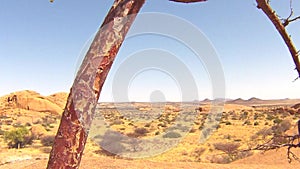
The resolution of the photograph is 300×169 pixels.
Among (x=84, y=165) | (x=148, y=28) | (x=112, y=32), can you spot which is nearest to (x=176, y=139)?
(x=84, y=165)

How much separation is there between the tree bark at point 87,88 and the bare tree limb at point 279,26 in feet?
6.29

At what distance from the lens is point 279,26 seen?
10.6 ft

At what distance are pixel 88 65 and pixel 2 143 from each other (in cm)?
1963

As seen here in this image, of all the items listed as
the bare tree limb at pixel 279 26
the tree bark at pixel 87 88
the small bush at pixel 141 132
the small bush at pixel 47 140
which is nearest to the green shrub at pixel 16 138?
the small bush at pixel 47 140

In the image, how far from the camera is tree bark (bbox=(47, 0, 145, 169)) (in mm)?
1366

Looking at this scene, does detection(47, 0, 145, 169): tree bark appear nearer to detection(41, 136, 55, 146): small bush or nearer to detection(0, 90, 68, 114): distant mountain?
detection(41, 136, 55, 146): small bush

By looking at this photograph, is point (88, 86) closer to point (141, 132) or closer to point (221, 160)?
point (221, 160)

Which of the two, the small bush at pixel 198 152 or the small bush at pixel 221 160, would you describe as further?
the small bush at pixel 198 152

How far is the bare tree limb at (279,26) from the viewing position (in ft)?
10.0

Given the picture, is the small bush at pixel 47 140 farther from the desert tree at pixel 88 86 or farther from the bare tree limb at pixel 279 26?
the desert tree at pixel 88 86

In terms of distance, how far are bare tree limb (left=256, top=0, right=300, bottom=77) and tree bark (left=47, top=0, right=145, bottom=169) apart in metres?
1.92

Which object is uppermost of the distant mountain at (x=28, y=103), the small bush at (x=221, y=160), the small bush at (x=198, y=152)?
the distant mountain at (x=28, y=103)

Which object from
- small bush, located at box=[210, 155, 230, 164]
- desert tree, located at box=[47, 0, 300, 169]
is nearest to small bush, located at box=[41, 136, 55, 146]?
small bush, located at box=[210, 155, 230, 164]

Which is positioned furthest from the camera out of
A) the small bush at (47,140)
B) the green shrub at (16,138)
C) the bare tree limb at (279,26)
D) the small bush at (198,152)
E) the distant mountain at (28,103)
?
the distant mountain at (28,103)
